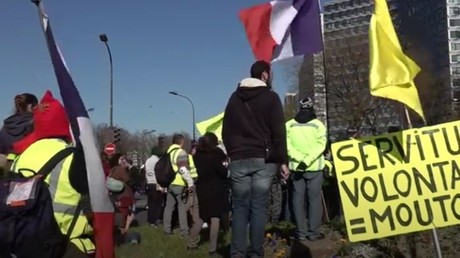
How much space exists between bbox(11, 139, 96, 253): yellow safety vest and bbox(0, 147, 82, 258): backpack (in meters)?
0.09

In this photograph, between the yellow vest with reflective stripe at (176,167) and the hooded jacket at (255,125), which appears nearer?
the hooded jacket at (255,125)

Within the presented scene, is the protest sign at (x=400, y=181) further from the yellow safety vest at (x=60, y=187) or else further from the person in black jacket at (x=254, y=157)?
the yellow safety vest at (x=60, y=187)

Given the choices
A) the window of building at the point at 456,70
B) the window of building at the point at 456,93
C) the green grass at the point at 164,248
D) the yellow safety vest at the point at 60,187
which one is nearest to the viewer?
the yellow safety vest at the point at 60,187

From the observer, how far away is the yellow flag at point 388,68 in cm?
529

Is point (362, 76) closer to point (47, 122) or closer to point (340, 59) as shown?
point (340, 59)

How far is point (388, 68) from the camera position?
5.34 m

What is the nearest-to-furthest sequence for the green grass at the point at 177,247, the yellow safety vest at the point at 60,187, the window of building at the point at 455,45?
the yellow safety vest at the point at 60,187 < the green grass at the point at 177,247 < the window of building at the point at 455,45

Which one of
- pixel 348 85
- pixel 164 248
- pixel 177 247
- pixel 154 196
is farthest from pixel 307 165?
pixel 348 85

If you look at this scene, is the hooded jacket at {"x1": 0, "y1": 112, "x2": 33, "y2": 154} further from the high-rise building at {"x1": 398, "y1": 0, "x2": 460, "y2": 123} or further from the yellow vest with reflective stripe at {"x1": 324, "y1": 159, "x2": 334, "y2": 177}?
the high-rise building at {"x1": 398, "y1": 0, "x2": 460, "y2": 123}

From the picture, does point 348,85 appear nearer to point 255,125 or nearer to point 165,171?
point 165,171

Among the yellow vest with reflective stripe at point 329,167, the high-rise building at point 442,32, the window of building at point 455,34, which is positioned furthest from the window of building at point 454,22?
the yellow vest with reflective stripe at point 329,167

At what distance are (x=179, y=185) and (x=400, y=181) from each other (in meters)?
7.22

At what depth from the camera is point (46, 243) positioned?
368cm

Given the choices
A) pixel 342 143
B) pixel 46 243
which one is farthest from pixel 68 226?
pixel 342 143
